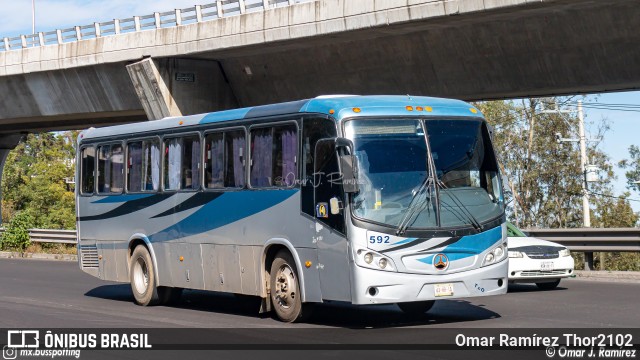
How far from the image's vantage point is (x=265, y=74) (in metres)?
35.7

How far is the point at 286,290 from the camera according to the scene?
45.6ft

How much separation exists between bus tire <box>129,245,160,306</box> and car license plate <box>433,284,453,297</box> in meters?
6.15

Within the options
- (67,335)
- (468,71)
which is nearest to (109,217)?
(67,335)

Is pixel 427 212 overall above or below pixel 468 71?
below

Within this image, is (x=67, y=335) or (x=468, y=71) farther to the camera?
(x=468, y=71)

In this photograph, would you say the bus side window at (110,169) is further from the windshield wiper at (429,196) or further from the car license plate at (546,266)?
the car license plate at (546,266)

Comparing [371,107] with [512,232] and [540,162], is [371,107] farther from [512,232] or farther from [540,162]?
[540,162]

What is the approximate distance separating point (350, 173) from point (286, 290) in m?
2.35

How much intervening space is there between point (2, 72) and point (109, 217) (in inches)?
1030

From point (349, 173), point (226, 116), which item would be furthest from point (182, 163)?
point (349, 173)

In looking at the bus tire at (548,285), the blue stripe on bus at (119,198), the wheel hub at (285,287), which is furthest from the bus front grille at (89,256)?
the bus tire at (548,285)

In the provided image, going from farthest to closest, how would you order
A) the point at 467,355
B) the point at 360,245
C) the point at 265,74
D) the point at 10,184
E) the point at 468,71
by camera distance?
the point at 10,184 → the point at 265,74 → the point at 468,71 → the point at 360,245 → the point at 467,355

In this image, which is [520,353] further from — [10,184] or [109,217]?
[10,184]

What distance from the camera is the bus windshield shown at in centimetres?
1262
